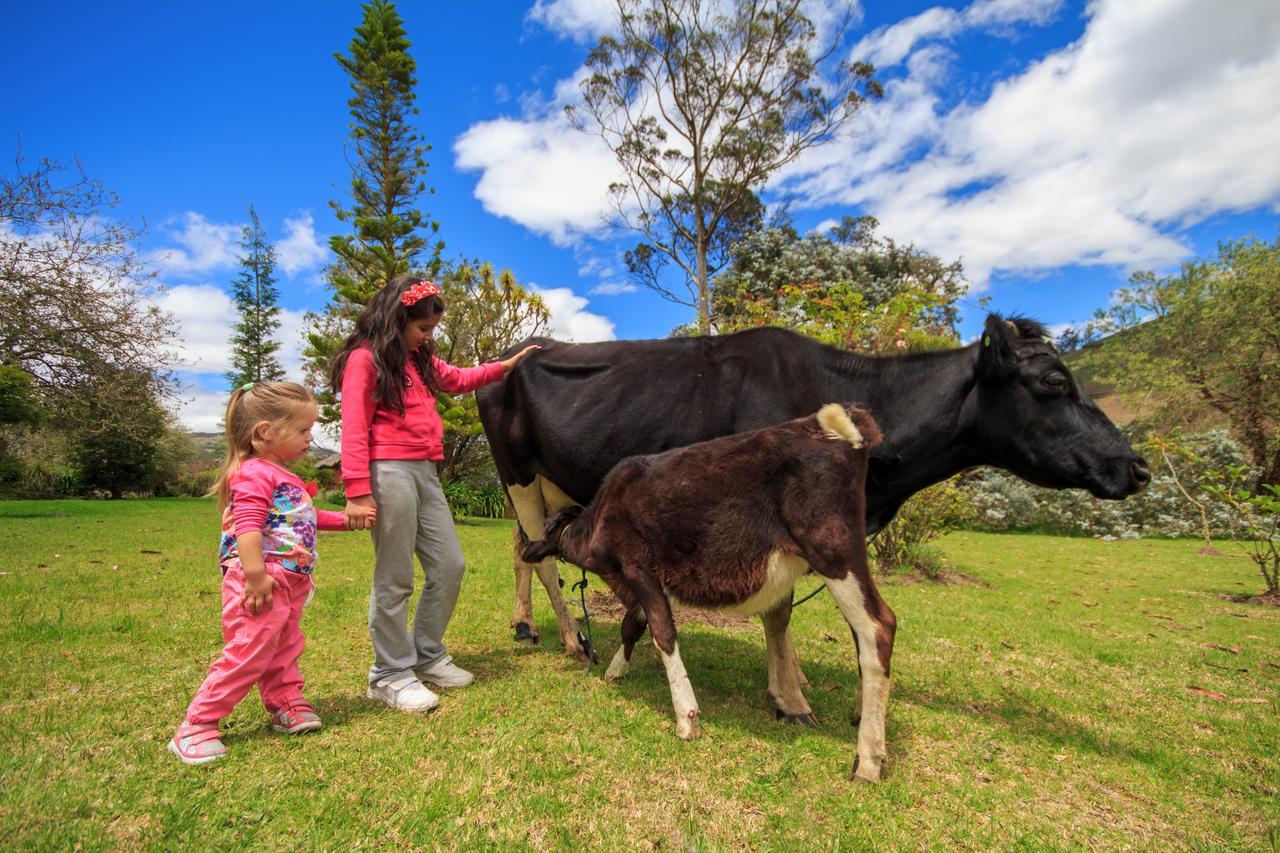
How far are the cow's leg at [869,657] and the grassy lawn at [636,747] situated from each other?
13cm

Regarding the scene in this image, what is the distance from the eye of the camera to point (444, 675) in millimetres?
4172

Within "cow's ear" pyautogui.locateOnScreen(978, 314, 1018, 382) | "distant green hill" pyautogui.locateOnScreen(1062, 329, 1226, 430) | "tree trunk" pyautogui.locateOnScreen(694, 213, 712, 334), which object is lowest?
"cow's ear" pyautogui.locateOnScreen(978, 314, 1018, 382)

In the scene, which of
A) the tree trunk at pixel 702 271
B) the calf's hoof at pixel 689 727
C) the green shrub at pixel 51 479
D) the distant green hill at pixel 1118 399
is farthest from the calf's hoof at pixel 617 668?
the green shrub at pixel 51 479

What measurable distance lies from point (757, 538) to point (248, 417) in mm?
2753

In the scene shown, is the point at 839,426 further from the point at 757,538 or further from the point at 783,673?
the point at 783,673

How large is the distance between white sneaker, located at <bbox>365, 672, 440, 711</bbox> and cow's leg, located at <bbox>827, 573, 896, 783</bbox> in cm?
241

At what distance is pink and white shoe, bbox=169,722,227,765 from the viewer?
2.96 metres

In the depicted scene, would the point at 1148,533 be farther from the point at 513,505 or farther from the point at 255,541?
the point at 255,541

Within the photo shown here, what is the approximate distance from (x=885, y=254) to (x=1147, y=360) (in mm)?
12701

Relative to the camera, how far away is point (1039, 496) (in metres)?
20.9

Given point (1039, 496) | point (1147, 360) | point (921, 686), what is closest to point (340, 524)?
point (921, 686)

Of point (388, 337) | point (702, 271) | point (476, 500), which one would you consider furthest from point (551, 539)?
point (702, 271)

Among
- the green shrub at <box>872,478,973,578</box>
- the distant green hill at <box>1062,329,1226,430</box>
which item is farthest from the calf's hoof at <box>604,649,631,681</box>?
the distant green hill at <box>1062,329,1226,430</box>

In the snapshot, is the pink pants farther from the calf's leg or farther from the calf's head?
Answer: the calf's leg
